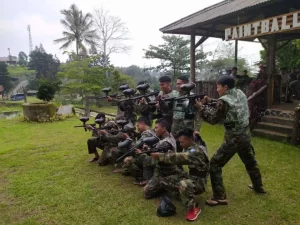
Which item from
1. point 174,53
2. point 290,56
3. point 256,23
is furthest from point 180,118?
point 174,53

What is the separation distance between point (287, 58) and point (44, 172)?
16.3m

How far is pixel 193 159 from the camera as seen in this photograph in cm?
322

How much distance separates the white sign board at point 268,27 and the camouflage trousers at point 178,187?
5108mm

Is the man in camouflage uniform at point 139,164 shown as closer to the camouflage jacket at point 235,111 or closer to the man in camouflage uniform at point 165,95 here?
the man in camouflage uniform at point 165,95

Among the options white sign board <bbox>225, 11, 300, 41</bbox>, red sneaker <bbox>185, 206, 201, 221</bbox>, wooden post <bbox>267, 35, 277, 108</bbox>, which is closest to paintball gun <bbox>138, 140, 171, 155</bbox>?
red sneaker <bbox>185, 206, 201, 221</bbox>

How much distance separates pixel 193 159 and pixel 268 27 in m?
5.39

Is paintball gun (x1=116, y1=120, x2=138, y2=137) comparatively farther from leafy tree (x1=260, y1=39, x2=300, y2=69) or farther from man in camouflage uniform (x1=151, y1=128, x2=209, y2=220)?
leafy tree (x1=260, y1=39, x2=300, y2=69)

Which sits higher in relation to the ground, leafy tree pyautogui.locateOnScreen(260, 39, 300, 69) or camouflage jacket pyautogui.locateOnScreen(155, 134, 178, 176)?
leafy tree pyautogui.locateOnScreen(260, 39, 300, 69)

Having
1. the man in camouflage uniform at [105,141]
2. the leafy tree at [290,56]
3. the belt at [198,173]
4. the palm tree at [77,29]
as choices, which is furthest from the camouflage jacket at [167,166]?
the palm tree at [77,29]

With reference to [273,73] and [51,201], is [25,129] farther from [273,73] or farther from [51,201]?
Answer: [273,73]

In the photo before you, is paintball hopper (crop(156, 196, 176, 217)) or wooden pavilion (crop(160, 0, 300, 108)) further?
wooden pavilion (crop(160, 0, 300, 108))

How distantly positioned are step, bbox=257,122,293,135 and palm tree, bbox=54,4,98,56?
2425 cm

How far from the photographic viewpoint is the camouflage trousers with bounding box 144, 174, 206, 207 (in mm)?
3215

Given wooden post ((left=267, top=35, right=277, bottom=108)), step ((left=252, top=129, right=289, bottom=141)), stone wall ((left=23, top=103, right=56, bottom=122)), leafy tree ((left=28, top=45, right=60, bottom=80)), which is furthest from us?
leafy tree ((left=28, top=45, right=60, bottom=80))
